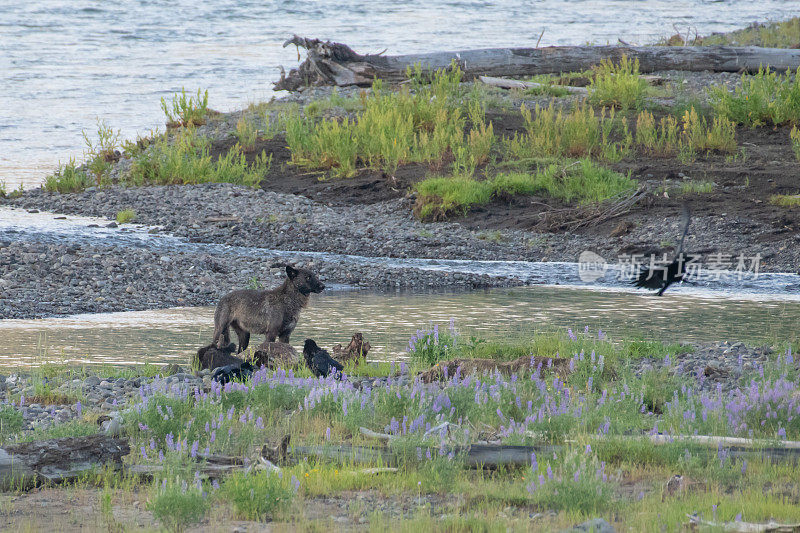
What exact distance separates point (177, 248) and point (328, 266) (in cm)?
307

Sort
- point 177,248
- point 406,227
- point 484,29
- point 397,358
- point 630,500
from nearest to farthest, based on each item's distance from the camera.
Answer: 1. point 630,500
2. point 397,358
3. point 177,248
4. point 406,227
5. point 484,29

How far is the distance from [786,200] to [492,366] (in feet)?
36.4

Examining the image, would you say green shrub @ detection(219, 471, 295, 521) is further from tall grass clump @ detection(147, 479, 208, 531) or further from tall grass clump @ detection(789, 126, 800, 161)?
tall grass clump @ detection(789, 126, 800, 161)

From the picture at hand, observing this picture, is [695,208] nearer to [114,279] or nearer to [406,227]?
[406,227]

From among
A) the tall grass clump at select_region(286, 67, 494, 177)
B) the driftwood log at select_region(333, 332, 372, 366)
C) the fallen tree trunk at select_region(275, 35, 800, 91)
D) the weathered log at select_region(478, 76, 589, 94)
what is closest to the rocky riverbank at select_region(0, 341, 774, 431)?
the driftwood log at select_region(333, 332, 372, 366)

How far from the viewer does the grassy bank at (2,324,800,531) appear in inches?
197

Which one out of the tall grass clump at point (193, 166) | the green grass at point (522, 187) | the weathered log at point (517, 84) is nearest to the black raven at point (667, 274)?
the green grass at point (522, 187)

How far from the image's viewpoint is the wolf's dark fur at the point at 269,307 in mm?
10148

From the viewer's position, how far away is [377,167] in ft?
72.2

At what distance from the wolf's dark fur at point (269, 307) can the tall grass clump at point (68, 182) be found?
1445 centimetres

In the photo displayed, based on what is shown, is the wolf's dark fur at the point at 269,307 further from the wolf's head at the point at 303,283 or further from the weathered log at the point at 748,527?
the weathered log at the point at 748,527

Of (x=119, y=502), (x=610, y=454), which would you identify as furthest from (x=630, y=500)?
(x=119, y=502)

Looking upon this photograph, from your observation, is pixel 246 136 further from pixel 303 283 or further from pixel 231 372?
pixel 231 372

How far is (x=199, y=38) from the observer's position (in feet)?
156
